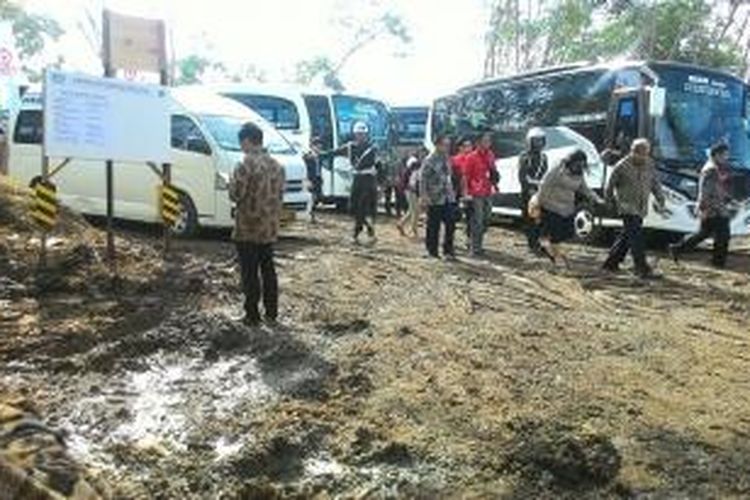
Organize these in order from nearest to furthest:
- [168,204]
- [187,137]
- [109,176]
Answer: [109,176] < [168,204] < [187,137]

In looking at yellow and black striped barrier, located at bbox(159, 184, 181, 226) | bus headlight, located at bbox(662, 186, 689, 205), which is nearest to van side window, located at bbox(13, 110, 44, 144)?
yellow and black striped barrier, located at bbox(159, 184, 181, 226)

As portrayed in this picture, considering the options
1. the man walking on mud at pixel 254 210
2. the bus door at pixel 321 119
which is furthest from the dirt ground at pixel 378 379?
the bus door at pixel 321 119

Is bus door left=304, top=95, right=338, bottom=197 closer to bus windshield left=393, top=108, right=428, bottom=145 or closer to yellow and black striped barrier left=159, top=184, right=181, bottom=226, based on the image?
bus windshield left=393, top=108, right=428, bottom=145

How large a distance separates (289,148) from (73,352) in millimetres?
8364

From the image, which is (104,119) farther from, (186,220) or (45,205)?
(186,220)

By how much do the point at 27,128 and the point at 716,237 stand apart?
977cm

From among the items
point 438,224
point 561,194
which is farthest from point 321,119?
point 561,194

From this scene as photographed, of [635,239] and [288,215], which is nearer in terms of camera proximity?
[635,239]

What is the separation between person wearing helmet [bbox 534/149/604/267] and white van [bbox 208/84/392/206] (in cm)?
920

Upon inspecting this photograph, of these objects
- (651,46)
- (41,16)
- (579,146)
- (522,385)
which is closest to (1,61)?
(579,146)

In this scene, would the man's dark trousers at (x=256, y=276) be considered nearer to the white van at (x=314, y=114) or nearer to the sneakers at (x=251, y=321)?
the sneakers at (x=251, y=321)

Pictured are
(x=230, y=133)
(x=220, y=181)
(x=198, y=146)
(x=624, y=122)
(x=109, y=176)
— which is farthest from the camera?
(x=624, y=122)

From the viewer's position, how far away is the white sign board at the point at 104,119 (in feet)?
36.0

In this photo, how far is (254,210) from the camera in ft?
29.7
